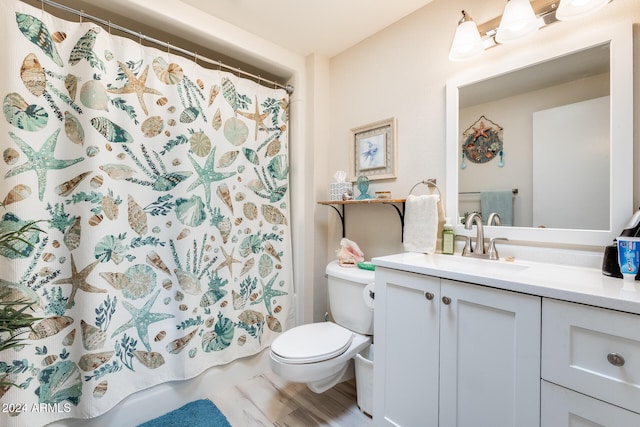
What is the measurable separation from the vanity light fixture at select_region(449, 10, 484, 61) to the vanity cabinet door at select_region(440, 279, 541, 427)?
1110 mm

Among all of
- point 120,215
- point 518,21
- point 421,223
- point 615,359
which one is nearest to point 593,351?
point 615,359

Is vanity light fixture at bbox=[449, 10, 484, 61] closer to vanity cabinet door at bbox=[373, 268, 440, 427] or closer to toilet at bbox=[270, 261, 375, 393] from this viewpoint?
vanity cabinet door at bbox=[373, 268, 440, 427]

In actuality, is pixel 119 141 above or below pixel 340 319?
above

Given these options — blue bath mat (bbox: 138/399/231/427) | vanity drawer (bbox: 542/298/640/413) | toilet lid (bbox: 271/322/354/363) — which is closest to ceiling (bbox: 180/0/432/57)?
vanity drawer (bbox: 542/298/640/413)

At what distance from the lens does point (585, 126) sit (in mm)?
1123

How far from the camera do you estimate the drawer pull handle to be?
28.0 inches

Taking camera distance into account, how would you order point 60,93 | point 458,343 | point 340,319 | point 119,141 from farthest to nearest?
1. point 340,319
2. point 119,141
3. point 60,93
4. point 458,343

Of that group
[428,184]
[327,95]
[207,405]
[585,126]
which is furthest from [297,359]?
[327,95]

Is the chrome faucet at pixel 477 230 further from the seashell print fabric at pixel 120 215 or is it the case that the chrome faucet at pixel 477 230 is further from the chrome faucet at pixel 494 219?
the seashell print fabric at pixel 120 215

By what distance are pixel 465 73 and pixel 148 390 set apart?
2.35 m

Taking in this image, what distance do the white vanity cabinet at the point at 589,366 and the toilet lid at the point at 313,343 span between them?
846mm

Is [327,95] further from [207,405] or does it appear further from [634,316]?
[207,405]

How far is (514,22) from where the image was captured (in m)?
1.18

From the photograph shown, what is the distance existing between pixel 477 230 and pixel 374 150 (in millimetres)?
809
